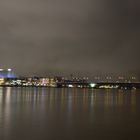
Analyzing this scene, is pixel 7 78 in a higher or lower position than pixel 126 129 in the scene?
higher

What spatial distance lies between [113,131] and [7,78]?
182 m

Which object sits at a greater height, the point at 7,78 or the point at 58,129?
the point at 7,78

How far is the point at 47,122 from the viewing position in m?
22.9

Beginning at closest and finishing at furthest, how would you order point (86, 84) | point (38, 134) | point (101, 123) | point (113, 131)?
point (38, 134)
point (113, 131)
point (101, 123)
point (86, 84)

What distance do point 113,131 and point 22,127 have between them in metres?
5.34

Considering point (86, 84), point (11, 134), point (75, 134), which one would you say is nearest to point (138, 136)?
point (75, 134)

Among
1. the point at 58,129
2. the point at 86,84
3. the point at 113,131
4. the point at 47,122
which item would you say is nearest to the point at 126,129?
the point at 113,131

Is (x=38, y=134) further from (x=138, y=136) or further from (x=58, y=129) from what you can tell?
(x=138, y=136)

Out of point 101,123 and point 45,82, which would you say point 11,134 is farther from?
point 45,82

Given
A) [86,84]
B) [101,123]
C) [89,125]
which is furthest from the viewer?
[86,84]

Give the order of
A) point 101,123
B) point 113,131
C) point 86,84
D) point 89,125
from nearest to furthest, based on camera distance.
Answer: point 113,131 → point 89,125 → point 101,123 → point 86,84

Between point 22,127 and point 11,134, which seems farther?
point 22,127

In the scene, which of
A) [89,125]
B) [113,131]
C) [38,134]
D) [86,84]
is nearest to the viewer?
[38,134]

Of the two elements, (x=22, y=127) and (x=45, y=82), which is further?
(x=45, y=82)
